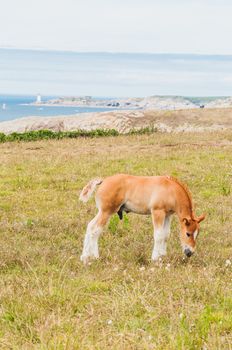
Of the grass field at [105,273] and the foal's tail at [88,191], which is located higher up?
the foal's tail at [88,191]

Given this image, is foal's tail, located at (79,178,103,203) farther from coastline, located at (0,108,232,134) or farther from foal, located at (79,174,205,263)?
coastline, located at (0,108,232,134)

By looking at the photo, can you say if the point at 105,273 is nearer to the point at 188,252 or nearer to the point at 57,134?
the point at 188,252

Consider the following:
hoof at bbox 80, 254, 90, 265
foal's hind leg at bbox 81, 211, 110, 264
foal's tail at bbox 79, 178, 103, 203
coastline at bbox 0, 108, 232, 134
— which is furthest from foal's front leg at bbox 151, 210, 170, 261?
coastline at bbox 0, 108, 232, 134

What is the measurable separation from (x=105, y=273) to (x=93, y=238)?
1943mm

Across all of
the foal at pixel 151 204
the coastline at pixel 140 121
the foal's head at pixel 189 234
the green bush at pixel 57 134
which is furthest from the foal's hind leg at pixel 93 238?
the coastline at pixel 140 121

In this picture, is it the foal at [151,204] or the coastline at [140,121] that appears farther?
the coastline at [140,121]

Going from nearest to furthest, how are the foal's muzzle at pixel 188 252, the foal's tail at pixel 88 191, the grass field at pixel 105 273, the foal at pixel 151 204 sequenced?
the grass field at pixel 105 273 → the foal's muzzle at pixel 188 252 → the foal at pixel 151 204 → the foal's tail at pixel 88 191

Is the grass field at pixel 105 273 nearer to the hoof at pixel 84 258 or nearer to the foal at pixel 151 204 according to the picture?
the hoof at pixel 84 258

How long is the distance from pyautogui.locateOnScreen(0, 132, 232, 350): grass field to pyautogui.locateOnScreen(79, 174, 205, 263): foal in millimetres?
347

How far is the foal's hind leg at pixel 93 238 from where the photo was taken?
1102cm

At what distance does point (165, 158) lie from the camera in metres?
24.8

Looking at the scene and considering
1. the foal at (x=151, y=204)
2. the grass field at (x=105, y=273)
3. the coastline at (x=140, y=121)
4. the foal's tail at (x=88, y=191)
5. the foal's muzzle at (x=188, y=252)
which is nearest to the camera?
the grass field at (x=105, y=273)

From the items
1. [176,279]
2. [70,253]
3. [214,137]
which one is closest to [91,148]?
[214,137]

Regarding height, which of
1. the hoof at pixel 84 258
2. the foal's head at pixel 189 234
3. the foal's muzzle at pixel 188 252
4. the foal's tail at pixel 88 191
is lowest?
the hoof at pixel 84 258
